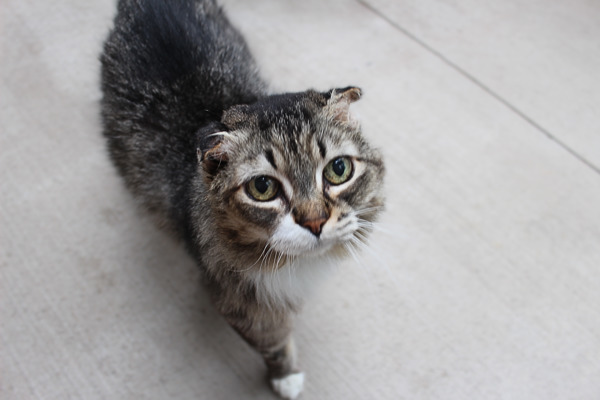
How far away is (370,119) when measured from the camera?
7.63ft

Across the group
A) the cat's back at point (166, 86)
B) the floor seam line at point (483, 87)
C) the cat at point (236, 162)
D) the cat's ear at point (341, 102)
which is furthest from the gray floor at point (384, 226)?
the cat's back at point (166, 86)

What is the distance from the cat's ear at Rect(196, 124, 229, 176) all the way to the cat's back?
0.95 ft

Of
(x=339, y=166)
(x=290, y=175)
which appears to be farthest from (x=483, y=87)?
(x=290, y=175)

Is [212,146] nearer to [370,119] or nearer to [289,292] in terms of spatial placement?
[289,292]

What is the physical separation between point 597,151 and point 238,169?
6.01ft

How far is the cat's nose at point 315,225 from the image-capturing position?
116 cm

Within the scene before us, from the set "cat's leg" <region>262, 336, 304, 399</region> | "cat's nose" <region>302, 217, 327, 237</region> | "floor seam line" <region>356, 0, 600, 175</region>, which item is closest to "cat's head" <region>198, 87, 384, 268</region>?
"cat's nose" <region>302, 217, 327, 237</region>

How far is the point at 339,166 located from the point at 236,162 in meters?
0.27

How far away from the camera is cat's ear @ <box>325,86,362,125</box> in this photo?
1.30 m

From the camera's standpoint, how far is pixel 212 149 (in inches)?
47.8

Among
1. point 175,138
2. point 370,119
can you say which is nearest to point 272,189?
point 175,138

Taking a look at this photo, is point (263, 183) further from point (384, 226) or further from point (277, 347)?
point (384, 226)

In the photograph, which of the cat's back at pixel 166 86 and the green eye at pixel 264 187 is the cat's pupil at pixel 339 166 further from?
the cat's back at pixel 166 86

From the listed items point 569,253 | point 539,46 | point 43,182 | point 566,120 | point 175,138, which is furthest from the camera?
point 539,46
